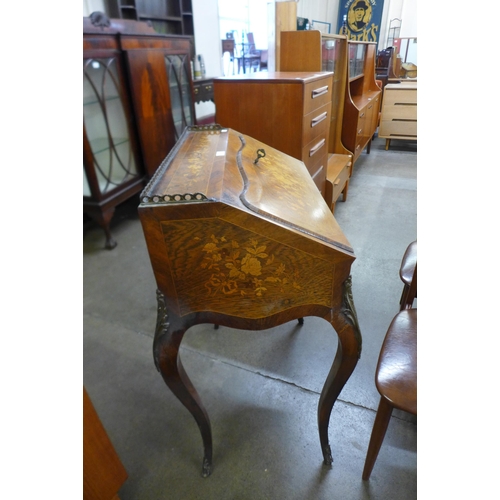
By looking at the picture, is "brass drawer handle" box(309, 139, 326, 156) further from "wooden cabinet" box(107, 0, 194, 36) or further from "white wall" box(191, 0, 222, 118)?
"white wall" box(191, 0, 222, 118)

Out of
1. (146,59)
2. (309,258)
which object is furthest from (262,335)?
(146,59)

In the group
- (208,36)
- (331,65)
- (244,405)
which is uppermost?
(208,36)

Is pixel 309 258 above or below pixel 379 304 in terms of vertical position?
above

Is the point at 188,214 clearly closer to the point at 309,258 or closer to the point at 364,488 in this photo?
the point at 309,258

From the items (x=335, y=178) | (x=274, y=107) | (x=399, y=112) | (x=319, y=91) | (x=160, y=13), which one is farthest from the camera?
(x=399, y=112)

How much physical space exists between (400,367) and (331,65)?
2.79 metres

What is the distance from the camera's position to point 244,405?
1440 mm

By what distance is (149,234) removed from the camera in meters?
0.83

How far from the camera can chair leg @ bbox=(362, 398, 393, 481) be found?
3.27ft

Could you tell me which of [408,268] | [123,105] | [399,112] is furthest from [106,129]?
[399,112]

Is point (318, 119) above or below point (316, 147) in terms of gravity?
above

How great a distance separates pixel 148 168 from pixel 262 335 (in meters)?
1.82

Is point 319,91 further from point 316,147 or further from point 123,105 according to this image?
point 123,105
